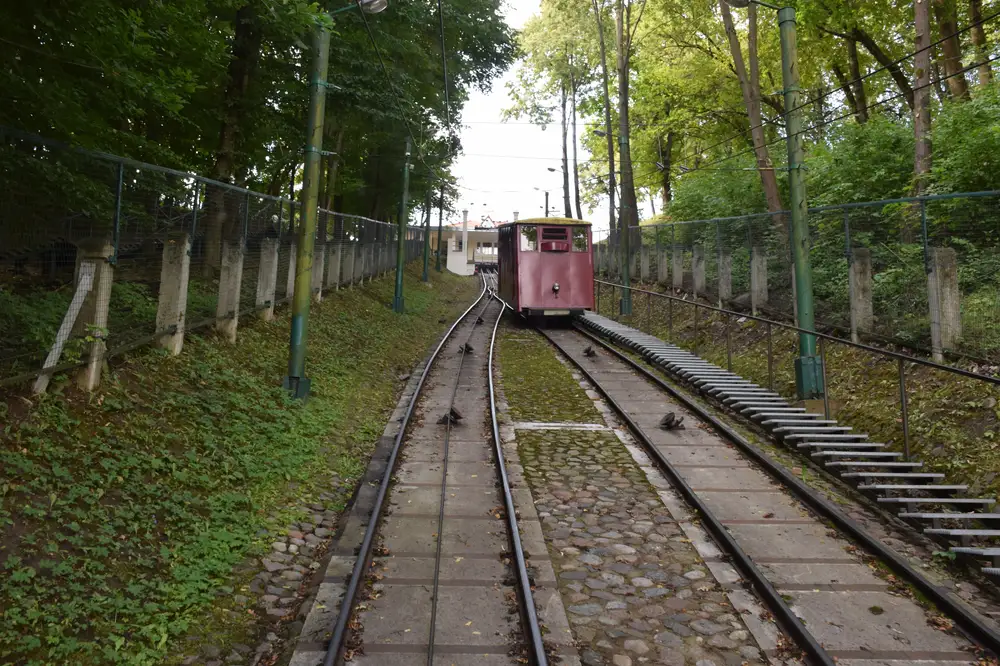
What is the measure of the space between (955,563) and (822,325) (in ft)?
28.4

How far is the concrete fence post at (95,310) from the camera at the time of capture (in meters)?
6.46

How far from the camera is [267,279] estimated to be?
12.8 metres

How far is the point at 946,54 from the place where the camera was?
1762 centimetres

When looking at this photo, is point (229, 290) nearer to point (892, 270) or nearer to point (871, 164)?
point (892, 270)

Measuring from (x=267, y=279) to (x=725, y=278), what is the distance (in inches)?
450

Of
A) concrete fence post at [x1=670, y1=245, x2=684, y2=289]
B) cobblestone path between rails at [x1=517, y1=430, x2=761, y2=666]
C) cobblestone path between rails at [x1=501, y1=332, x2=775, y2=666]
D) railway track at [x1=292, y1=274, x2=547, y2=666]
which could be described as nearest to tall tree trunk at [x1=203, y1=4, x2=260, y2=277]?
railway track at [x1=292, y1=274, x2=547, y2=666]

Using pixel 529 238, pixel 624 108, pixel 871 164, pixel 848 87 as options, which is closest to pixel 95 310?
pixel 529 238

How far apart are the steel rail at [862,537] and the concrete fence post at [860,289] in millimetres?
3487

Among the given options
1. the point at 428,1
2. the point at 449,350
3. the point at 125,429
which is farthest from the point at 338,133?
the point at 125,429

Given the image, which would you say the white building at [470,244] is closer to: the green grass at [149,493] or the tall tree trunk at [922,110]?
the tall tree trunk at [922,110]

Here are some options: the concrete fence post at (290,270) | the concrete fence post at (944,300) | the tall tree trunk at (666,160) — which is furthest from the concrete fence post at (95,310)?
the tall tree trunk at (666,160)

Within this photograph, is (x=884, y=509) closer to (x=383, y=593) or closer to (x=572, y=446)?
(x=572, y=446)

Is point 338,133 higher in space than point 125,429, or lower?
higher

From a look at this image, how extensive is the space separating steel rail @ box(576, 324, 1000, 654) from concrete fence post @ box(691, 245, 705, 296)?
10.0 meters
